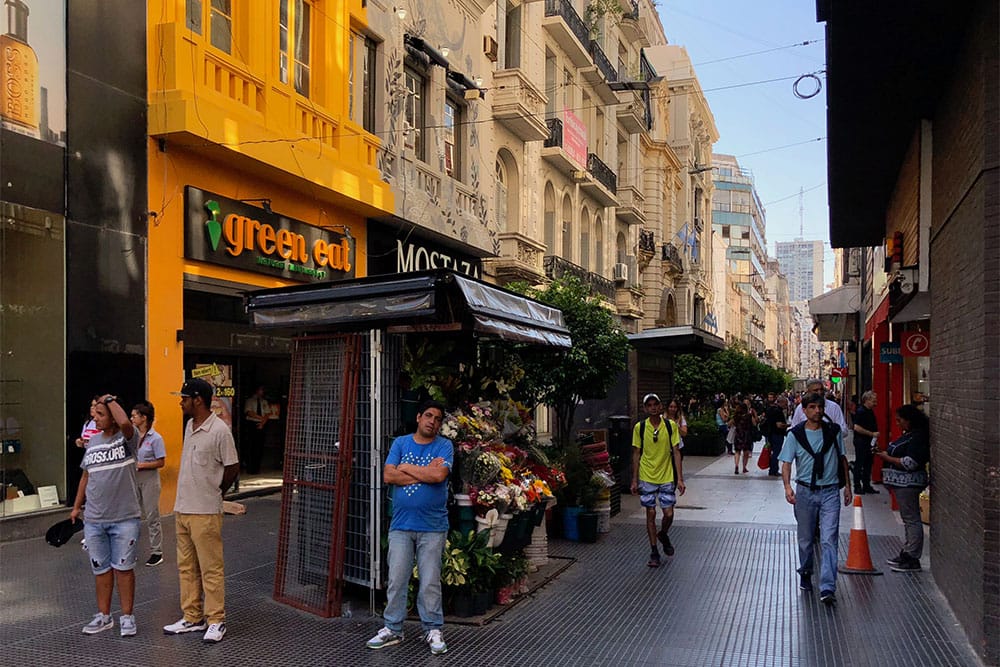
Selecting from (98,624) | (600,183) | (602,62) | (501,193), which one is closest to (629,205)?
(600,183)

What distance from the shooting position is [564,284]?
15.2 m

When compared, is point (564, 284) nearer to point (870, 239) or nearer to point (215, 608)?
point (870, 239)

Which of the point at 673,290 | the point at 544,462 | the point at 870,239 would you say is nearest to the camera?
the point at 544,462

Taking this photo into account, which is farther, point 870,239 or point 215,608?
point 870,239

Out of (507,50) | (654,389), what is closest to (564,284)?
(654,389)

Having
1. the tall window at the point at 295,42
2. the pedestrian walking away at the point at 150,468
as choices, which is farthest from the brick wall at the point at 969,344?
the tall window at the point at 295,42

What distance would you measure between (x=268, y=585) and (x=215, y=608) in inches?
71.0

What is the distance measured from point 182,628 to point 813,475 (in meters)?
5.43

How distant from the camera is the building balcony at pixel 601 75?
30812 millimetres

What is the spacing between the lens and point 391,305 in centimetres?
689

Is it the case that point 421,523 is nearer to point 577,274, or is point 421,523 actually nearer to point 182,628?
point 182,628

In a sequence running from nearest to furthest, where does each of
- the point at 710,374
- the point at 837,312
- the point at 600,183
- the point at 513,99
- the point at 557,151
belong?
the point at 513,99, the point at 837,312, the point at 557,151, the point at 600,183, the point at 710,374

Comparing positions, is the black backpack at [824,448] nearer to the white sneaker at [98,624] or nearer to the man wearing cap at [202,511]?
the man wearing cap at [202,511]

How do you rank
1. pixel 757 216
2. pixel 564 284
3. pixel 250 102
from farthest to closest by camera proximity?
pixel 757 216 < pixel 564 284 < pixel 250 102
